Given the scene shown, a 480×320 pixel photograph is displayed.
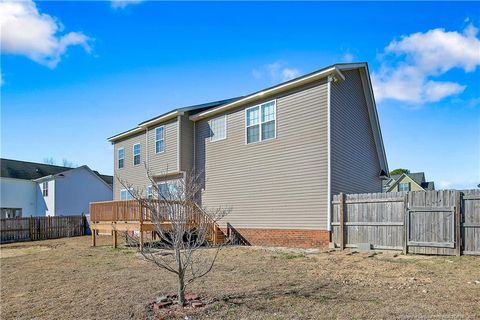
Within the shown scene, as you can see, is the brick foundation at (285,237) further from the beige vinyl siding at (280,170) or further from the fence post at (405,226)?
the fence post at (405,226)

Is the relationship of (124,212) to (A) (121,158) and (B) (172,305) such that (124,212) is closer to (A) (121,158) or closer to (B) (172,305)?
(A) (121,158)

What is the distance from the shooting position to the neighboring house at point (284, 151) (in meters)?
12.5

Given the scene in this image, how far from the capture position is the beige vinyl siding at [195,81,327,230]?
41.0 ft

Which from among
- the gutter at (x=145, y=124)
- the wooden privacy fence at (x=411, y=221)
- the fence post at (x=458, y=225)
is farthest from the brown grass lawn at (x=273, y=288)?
the gutter at (x=145, y=124)

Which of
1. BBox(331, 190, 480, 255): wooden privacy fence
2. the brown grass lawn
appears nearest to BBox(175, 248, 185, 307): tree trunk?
the brown grass lawn

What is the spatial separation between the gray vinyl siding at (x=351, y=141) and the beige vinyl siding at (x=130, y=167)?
11.2 m

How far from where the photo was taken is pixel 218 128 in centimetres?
1623

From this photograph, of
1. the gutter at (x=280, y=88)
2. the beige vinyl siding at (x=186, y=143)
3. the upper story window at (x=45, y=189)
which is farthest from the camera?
the upper story window at (x=45, y=189)

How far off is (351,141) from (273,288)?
933 cm

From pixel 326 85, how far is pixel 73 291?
9.98 metres

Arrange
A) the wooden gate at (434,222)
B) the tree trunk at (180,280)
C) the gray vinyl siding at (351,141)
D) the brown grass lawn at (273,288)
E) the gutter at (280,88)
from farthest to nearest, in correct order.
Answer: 1. the gray vinyl siding at (351,141)
2. the gutter at (280,88)
3. the wooden gate at (434,222)
4. the tree trunk at (180,280)
5. the brown grass lawn at (273,288)

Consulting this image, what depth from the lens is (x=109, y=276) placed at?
842 centimetres

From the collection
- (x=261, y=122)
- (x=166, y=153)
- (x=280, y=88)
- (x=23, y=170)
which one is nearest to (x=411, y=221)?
(x=280, y=88)

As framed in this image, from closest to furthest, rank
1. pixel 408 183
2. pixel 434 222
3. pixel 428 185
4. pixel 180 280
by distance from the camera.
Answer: pixel 180 280
pixel 434 222
pixel 408 183
pixel 428 185
